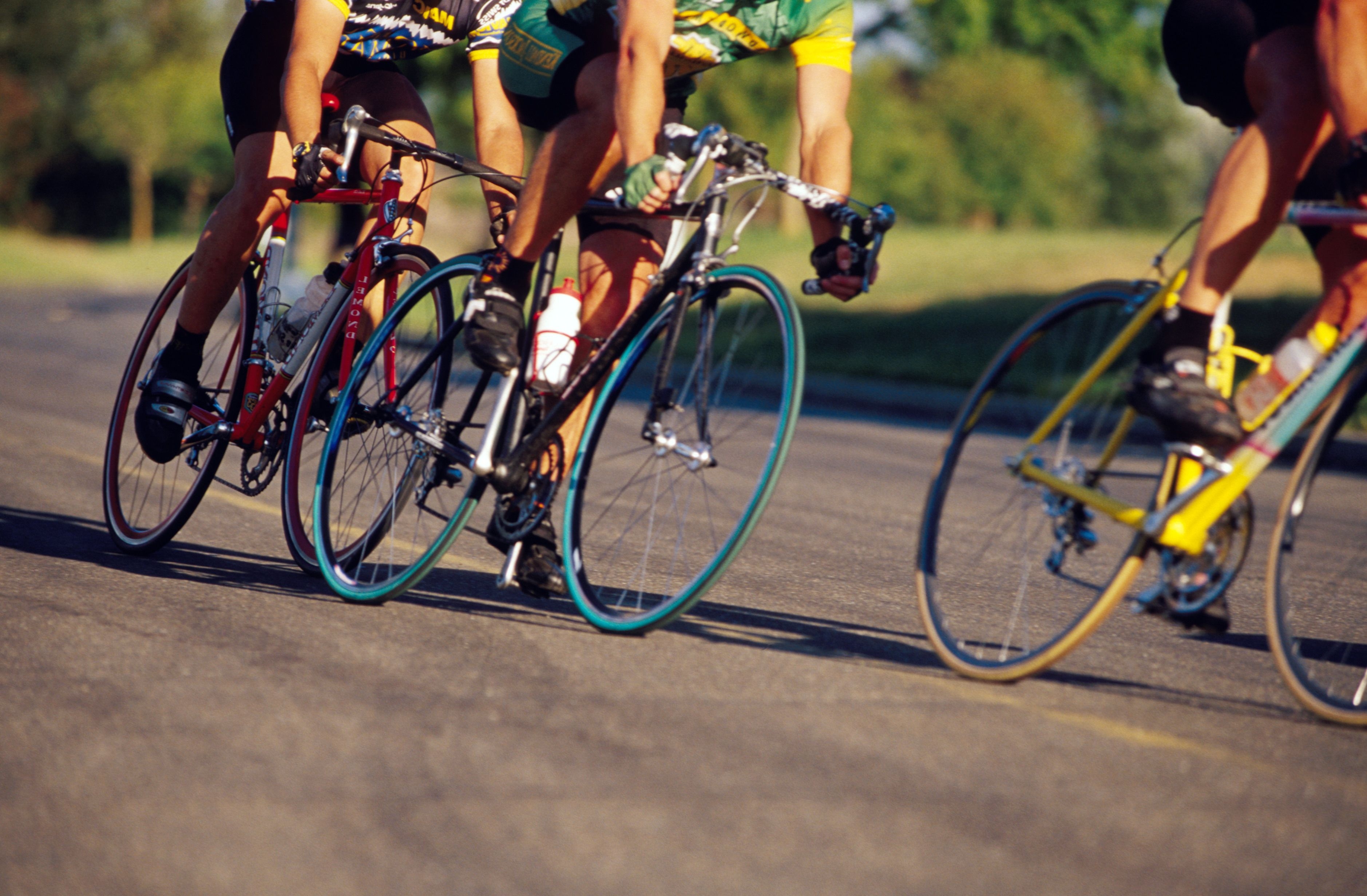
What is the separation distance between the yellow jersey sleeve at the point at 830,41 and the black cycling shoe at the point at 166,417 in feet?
7.49

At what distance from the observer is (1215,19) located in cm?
326

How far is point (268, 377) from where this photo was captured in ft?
15.1

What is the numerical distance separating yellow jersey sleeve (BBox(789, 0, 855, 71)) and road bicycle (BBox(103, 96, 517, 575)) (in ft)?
3.02

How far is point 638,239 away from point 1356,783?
7.31ft

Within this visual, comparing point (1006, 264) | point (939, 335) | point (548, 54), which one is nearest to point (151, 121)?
point (1006, 264)

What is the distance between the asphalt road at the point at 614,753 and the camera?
7.46ft

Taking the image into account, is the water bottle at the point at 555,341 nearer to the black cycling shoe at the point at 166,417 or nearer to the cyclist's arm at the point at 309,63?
the cyclist's arm at the point at 309,63

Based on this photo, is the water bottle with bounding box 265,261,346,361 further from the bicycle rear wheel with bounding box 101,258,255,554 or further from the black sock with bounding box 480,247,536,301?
the black sock with bounding box 480,247,536,301

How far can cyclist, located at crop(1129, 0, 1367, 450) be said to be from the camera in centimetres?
302

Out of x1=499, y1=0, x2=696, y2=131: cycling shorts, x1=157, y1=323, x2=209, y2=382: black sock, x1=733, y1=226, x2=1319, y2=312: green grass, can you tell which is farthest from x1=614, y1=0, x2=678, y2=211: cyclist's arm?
x1=733, y1=226, x2=1319, y2=312: green grass

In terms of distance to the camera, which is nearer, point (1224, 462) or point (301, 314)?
point (1224, 462)

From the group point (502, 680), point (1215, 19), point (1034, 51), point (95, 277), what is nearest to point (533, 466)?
point (502, 680)

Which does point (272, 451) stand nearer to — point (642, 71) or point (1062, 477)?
point (642, 71)

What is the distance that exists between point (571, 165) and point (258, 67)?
4.79ft
